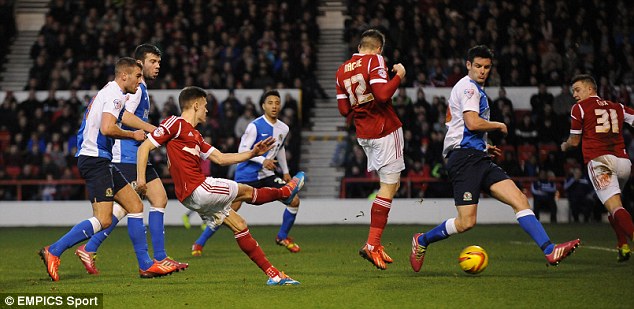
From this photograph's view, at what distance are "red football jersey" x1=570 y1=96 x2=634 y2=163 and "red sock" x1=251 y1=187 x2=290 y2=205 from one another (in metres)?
3.78

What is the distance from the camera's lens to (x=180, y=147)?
28.3 feet

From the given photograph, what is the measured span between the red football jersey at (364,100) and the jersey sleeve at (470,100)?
0.74 meters

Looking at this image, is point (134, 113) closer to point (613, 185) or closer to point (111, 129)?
point (111, 129)

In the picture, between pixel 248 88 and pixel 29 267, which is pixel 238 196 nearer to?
pixel 29 267

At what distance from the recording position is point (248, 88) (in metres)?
22.3

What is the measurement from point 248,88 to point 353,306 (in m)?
15.6

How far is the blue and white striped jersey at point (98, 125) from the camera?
9.16 m

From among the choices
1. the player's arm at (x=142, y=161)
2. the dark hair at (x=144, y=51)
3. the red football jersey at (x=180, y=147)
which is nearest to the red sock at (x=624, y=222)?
the red football jersey at (x=180, y=147)

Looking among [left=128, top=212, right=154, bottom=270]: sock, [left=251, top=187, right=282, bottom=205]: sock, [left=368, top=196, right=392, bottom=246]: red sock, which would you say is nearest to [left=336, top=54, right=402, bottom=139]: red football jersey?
[left=368, top=196, right=392, bottom=246]: red sock

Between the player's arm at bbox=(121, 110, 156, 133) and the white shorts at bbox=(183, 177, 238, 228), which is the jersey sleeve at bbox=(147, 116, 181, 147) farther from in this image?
the player's arm at bbox=(121, 110, 156, 133)

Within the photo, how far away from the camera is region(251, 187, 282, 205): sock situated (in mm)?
8820

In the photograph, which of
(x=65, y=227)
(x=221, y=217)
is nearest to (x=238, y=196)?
(x=221, y=217)

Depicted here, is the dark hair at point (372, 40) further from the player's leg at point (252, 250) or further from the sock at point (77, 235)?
the sock at point (77, 235)

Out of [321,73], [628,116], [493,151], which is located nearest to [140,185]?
[493,151]
